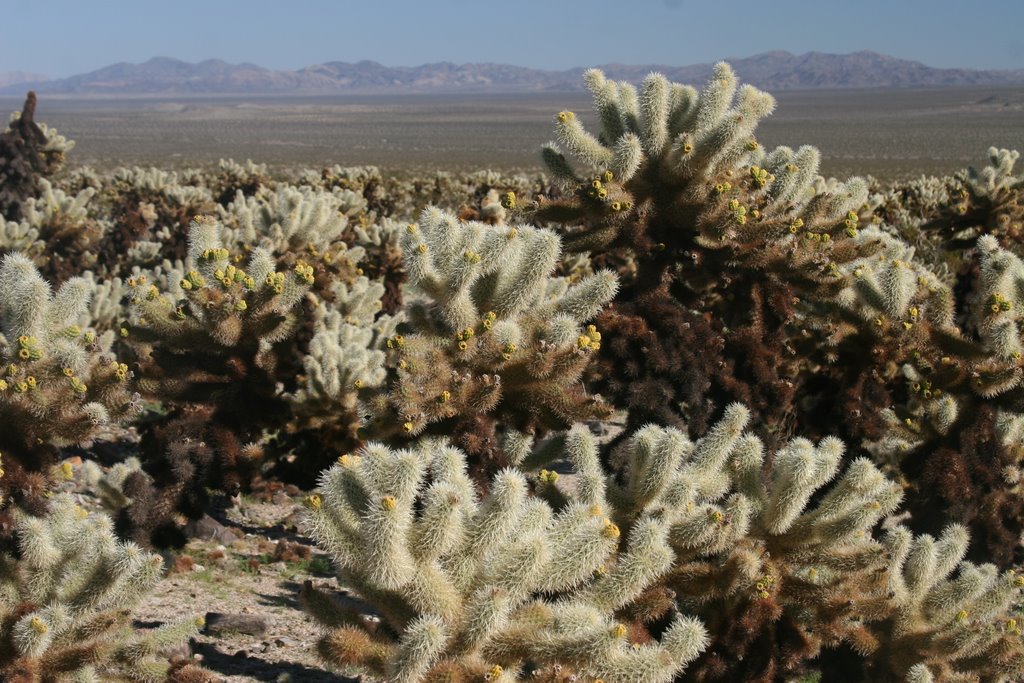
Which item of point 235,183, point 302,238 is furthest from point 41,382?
point 235,183

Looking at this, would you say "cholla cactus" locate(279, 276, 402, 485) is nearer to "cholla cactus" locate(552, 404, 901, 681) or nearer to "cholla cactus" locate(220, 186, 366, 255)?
"cholla cactus" locate(220, 186, 366, 255)

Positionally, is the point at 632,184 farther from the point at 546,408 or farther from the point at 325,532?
the point at 325,532

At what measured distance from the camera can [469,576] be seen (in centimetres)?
397

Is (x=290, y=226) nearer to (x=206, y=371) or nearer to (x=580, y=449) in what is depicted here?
(x=206, y=371)

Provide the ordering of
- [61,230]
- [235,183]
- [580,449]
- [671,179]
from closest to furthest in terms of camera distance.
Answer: [580,449]
[671,179]
[61,230]
[235,183]

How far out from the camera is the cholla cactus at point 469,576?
3.75m

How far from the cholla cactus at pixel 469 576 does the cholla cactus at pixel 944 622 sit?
1.63 m

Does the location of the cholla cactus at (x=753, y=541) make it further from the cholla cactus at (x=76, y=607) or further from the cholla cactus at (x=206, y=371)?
the cholla cactus at (x=206, y=371)

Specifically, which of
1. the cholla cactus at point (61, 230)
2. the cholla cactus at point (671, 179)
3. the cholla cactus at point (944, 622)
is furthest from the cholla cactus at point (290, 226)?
the cholla cactus at point (944, 622)

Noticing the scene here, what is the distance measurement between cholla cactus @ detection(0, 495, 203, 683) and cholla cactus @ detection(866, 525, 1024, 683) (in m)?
3.42

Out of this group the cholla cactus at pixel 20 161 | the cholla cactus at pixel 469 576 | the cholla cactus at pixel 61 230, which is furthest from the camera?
the cholla cactus at pixel 20 161

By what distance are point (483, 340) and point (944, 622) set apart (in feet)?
8.86

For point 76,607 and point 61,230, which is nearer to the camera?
point 76,607

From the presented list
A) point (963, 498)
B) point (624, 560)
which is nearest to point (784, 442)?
point (963, 498)
